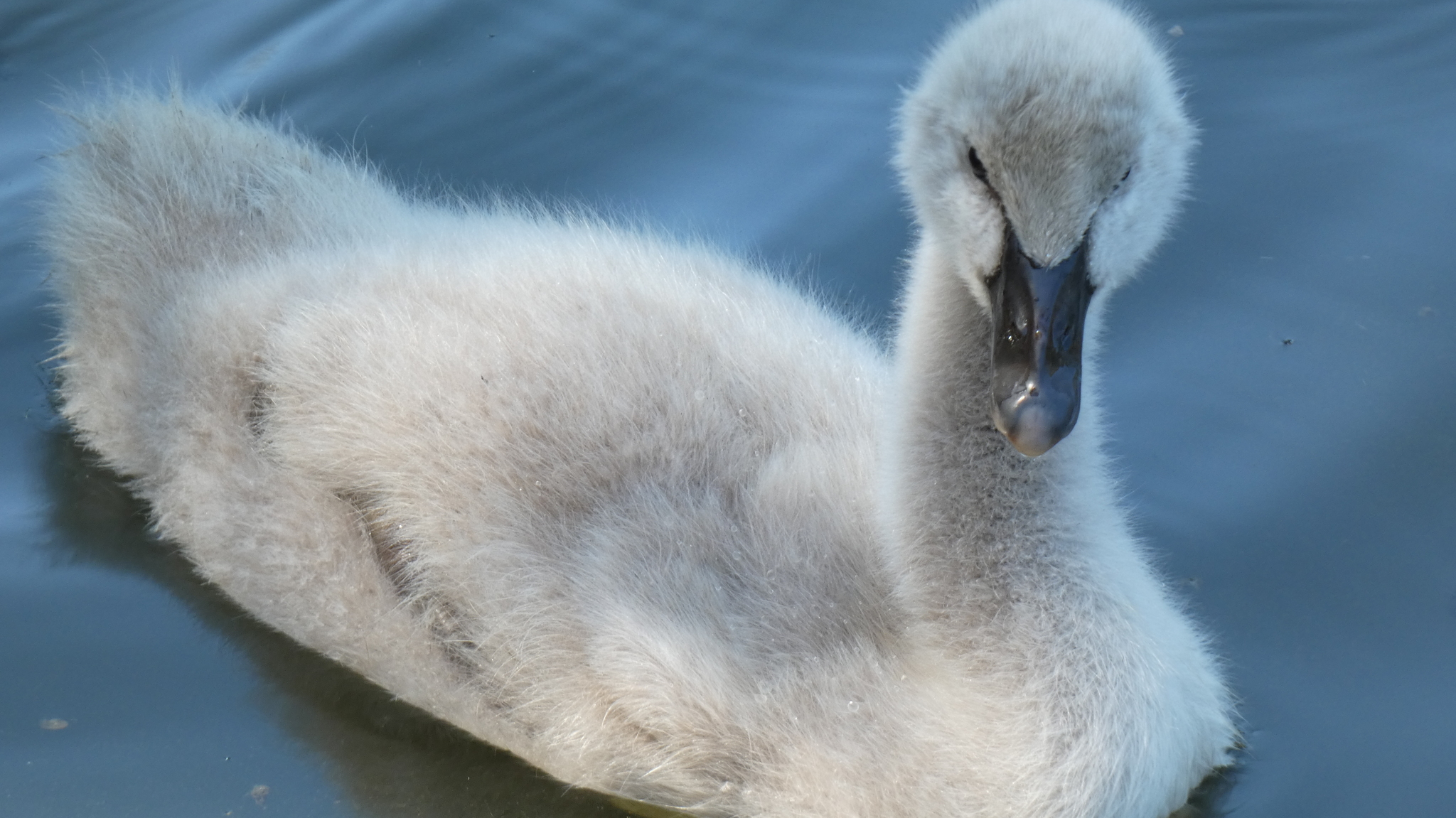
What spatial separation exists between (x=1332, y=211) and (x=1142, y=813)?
Answer: 1.90 m

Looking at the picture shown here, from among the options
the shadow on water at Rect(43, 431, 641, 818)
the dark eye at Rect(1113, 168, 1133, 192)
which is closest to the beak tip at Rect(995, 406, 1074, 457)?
the dark eye at Rect(1113, 168, 1133, 192)

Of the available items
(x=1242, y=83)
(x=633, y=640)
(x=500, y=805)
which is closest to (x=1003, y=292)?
(x=633, y=640)

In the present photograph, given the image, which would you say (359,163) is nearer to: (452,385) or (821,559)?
(452,385)

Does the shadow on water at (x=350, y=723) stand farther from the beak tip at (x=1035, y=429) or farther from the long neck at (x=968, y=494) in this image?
the beak tip at (x=1035, y=429)

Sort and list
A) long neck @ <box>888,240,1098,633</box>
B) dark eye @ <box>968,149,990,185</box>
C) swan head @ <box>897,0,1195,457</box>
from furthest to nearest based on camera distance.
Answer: long neck @ <box>888,240,1098,633</box>, dark eye @ <box>968,149,990,185</box>, swan head @ <box>897,0,1195,457</box>

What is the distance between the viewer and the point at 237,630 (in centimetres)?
331

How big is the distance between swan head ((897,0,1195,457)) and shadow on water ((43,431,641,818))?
1113mm

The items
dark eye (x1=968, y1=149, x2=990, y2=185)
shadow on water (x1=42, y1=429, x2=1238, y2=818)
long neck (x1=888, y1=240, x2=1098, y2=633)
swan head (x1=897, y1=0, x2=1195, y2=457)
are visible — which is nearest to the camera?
swan head (x1=897, y1=0, x2=1195, y2=457)

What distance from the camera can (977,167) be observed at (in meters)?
2.39

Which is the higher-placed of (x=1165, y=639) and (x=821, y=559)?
(x=821, y=559)

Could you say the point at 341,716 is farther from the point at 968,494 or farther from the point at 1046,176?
the point at 1046,176

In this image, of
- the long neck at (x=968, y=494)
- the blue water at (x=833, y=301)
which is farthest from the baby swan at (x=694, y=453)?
the blue water at (x=833, y=301)

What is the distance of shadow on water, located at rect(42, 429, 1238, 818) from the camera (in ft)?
9.64

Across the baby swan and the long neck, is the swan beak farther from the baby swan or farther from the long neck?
the long neck
